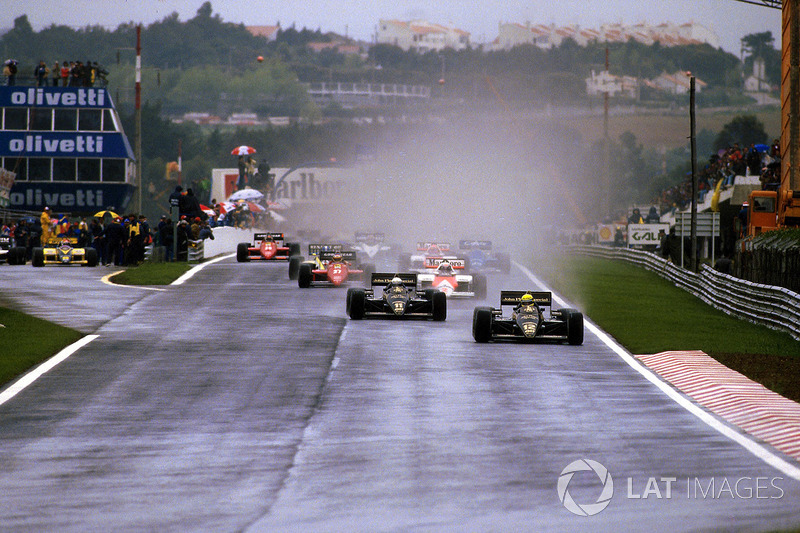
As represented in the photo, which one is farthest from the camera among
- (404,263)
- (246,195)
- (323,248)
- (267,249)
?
(246,195)

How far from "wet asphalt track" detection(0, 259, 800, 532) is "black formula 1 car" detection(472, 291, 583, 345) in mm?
445

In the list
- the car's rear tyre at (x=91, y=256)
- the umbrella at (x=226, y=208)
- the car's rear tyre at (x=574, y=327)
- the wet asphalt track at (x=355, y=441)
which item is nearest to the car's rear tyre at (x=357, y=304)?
the wet asphalt track at (x=355, y=441)

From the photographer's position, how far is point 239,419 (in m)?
14.2

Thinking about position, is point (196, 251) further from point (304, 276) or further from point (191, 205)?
point (304, 276)

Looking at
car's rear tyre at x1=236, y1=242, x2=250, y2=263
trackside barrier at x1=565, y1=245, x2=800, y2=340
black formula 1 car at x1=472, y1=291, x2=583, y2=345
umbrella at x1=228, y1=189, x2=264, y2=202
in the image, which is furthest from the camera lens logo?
umbrella at x1=228, y1=189, x2=264, y2=202

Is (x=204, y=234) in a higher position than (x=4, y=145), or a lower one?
lower

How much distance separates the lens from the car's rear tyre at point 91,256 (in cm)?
4088

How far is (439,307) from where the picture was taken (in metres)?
25.0

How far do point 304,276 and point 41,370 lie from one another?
1502 centimetres

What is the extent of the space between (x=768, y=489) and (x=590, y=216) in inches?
5097

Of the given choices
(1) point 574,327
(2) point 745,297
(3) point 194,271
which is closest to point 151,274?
(3) point 194,271

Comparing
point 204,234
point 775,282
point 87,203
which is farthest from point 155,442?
point 87,203

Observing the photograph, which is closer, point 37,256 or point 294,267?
point 294,267

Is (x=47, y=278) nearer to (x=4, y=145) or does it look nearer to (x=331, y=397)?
(x=331, y=397)
